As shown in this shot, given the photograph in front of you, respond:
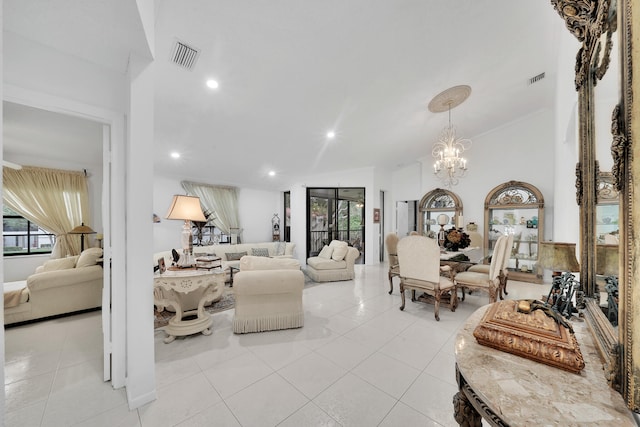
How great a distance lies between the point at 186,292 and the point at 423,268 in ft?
9.04

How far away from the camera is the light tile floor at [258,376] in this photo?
1546 millimetres

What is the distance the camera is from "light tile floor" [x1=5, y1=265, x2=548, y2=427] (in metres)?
1.55

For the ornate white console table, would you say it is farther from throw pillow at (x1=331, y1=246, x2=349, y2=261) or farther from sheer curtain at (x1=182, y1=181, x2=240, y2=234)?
sheer curtain at (x1=182, y1=181, x2=240, y2=234)

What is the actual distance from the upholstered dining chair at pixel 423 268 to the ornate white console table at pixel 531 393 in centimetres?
207

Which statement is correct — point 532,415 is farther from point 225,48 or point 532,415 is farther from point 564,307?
point 225,48

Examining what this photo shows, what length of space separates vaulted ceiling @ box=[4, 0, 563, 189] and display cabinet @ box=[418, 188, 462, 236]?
1.78 meters

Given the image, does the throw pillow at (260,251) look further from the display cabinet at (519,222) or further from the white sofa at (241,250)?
the display cabinet at (519,222)

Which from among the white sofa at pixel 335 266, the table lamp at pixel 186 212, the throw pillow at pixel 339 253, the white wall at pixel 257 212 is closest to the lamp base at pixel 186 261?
the table lamp at pixel 186 212

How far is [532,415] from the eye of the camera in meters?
0.61

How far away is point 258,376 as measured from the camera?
1.91 meters

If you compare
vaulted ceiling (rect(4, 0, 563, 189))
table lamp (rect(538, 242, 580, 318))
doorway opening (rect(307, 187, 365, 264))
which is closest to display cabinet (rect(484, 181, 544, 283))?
vaulted ceiling (rect(4, 0, 563, 189))

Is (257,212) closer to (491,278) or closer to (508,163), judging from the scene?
(491,278)

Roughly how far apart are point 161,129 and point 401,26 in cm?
351

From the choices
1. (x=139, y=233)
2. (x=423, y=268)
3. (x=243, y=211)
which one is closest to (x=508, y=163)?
(x=423, y=268)
